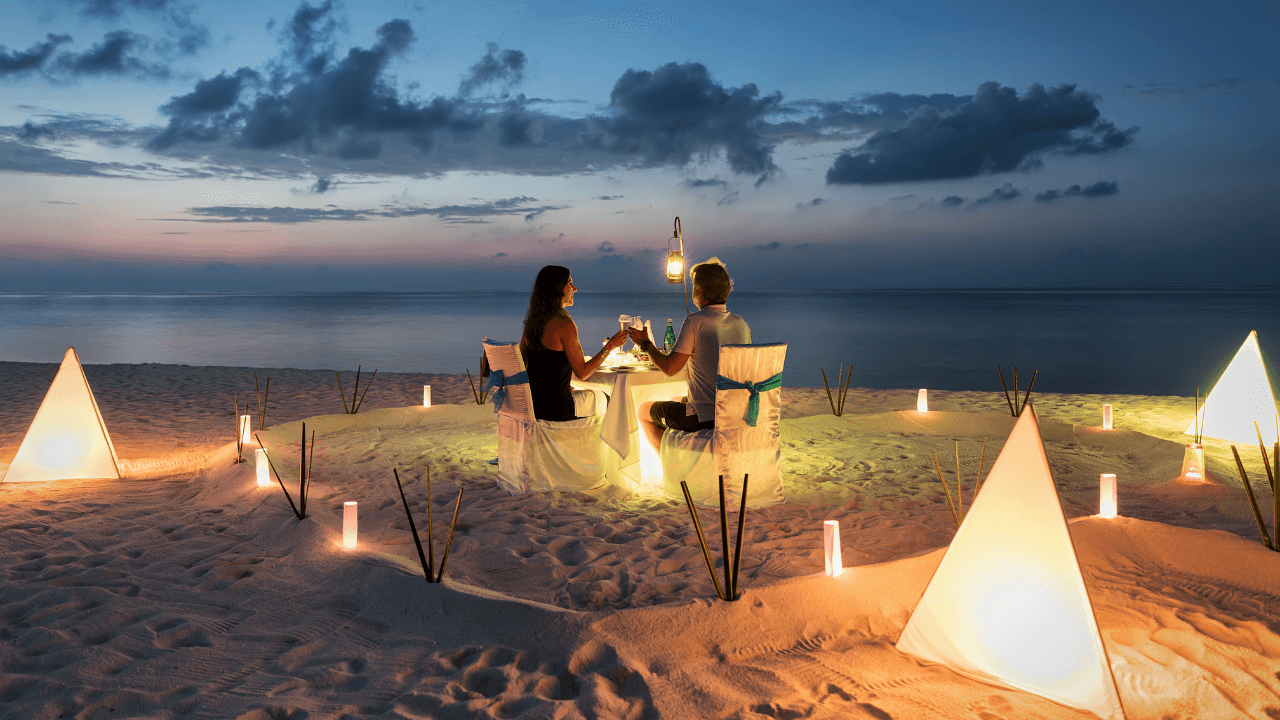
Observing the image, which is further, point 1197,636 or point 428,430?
point 428,430

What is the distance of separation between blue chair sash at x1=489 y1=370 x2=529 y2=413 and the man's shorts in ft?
2.54

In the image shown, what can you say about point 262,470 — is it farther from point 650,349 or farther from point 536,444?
point 650,349

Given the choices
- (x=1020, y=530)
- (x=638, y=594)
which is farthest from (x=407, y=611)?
(x=1020, y=530)

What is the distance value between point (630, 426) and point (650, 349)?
1.91ft

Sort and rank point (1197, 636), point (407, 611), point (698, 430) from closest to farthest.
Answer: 1. point (1197, 636)
2. point (407, 611)
3. point (698, 430)

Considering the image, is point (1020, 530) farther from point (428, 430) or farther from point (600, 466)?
point (428, 430)

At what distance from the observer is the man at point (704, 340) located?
3.80m

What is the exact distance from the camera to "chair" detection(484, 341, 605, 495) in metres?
4.16

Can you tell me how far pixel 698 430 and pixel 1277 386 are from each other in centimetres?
1122

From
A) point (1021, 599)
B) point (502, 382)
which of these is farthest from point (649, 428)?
point (1021, 599)

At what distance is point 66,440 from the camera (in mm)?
4344

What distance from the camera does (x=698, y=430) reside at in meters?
3.95

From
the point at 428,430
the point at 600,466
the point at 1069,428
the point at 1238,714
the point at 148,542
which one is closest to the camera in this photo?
the point at 1238,714

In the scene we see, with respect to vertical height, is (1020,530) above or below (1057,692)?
above
